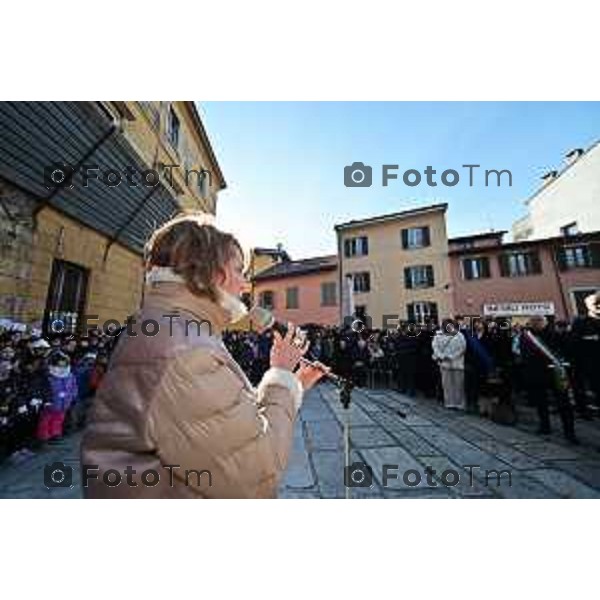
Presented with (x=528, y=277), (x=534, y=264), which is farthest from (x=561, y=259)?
(x=528, y=277)

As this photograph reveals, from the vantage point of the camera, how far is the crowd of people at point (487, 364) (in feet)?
15.7

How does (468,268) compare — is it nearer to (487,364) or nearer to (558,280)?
(558,280)

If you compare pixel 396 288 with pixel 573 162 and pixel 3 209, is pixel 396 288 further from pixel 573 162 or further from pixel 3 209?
pixel 3 209

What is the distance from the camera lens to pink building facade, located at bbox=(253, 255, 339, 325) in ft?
69.8

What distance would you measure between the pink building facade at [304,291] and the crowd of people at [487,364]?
10.9m

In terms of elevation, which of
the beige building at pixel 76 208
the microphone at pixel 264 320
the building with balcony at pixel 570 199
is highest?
the building with balcony at pixel 570 199

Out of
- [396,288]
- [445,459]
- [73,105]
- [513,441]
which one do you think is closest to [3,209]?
[73,105]

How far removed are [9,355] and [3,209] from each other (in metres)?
1.71

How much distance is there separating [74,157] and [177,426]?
4.97m

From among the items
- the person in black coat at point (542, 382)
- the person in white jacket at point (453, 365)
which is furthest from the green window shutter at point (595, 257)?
the person in black coat at point (542, 382)

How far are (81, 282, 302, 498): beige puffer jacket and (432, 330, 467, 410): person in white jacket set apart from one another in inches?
245

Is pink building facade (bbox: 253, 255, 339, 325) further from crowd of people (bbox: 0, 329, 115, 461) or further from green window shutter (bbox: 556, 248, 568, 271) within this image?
crowd of people (bbox: 0, 329, 115, 461)

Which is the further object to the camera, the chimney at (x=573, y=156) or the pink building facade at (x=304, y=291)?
the pink building facade at (x=304, y=291)

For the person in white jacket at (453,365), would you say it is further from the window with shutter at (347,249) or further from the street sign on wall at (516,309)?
the window with shutter at (347,249)
